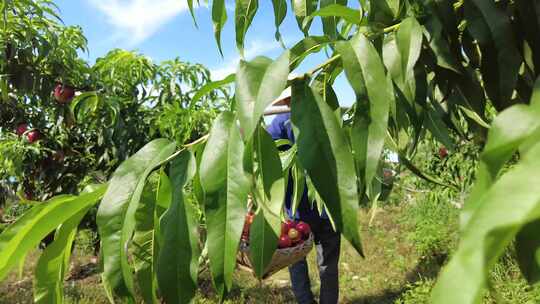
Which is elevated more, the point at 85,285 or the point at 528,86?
the point at 528,86

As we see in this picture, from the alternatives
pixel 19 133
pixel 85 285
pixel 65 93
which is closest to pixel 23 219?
pixel 65 93

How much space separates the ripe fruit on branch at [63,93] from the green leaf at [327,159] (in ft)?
9.02

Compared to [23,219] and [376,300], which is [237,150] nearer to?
[23,219]

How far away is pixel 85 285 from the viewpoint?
146 inches

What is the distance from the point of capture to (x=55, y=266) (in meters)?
0.43

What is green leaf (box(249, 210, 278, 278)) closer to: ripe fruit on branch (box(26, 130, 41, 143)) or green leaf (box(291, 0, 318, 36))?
green leaf (box(291, 0, 318, 36))

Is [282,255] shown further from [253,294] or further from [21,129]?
[21,129]

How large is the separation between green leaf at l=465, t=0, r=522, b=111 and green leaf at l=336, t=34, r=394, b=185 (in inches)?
5.6

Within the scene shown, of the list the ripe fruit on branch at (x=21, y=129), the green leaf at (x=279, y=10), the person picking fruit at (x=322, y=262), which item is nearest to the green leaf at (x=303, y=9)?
the green leaf at (x=279, y=10)

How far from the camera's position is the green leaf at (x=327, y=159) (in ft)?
0.99

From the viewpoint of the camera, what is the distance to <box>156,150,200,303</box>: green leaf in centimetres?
34

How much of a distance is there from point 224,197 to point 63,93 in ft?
9.01

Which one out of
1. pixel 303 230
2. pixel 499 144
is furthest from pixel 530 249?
pixel 303 230

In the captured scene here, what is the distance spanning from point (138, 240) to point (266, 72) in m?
0.22
